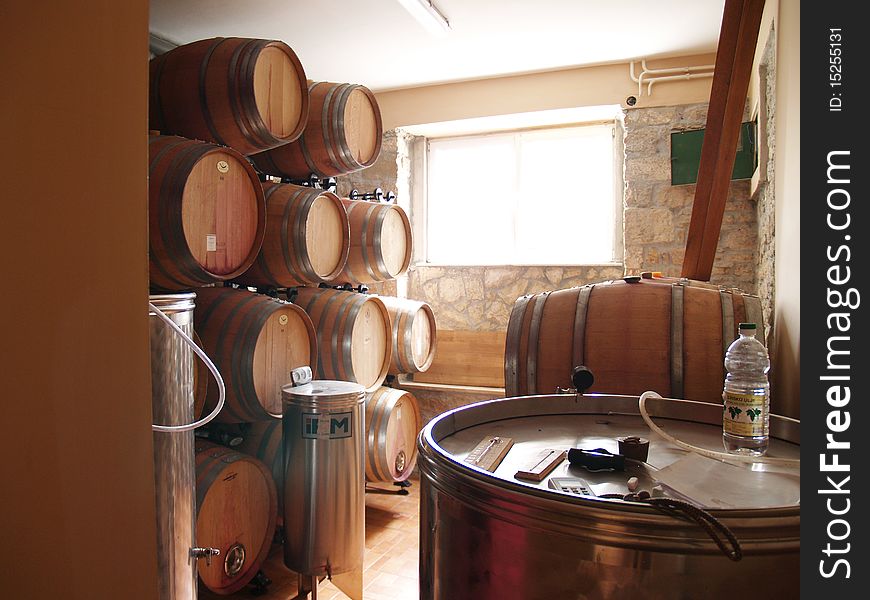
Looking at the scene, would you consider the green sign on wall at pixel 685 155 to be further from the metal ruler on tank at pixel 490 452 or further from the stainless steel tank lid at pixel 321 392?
the metal ruler on tank at pixel 490 452

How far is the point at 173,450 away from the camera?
215cm

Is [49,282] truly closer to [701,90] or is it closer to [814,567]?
[814,567]

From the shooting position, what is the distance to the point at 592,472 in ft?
3.68

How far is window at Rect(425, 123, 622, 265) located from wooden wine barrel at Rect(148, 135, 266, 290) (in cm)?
276

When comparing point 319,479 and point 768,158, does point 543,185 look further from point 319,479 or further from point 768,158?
point 319,479

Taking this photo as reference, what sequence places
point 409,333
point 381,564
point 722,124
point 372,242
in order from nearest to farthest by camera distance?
point 722,124
point 381,564
point 372,242
point 409,333

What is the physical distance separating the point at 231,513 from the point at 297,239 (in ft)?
4.51

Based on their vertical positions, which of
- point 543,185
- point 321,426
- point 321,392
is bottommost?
point 321,426

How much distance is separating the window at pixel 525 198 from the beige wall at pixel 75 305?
3.82 m

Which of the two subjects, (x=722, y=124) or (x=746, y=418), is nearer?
(x=746, y=418)

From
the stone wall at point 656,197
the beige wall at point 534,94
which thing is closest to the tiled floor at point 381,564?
the stone wall at point 656,197

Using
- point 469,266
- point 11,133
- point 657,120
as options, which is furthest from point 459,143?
point 11,133

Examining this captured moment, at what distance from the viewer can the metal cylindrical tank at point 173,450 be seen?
2.07 metres

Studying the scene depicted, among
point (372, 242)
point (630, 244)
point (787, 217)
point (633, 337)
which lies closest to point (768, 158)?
point (787, 217)
